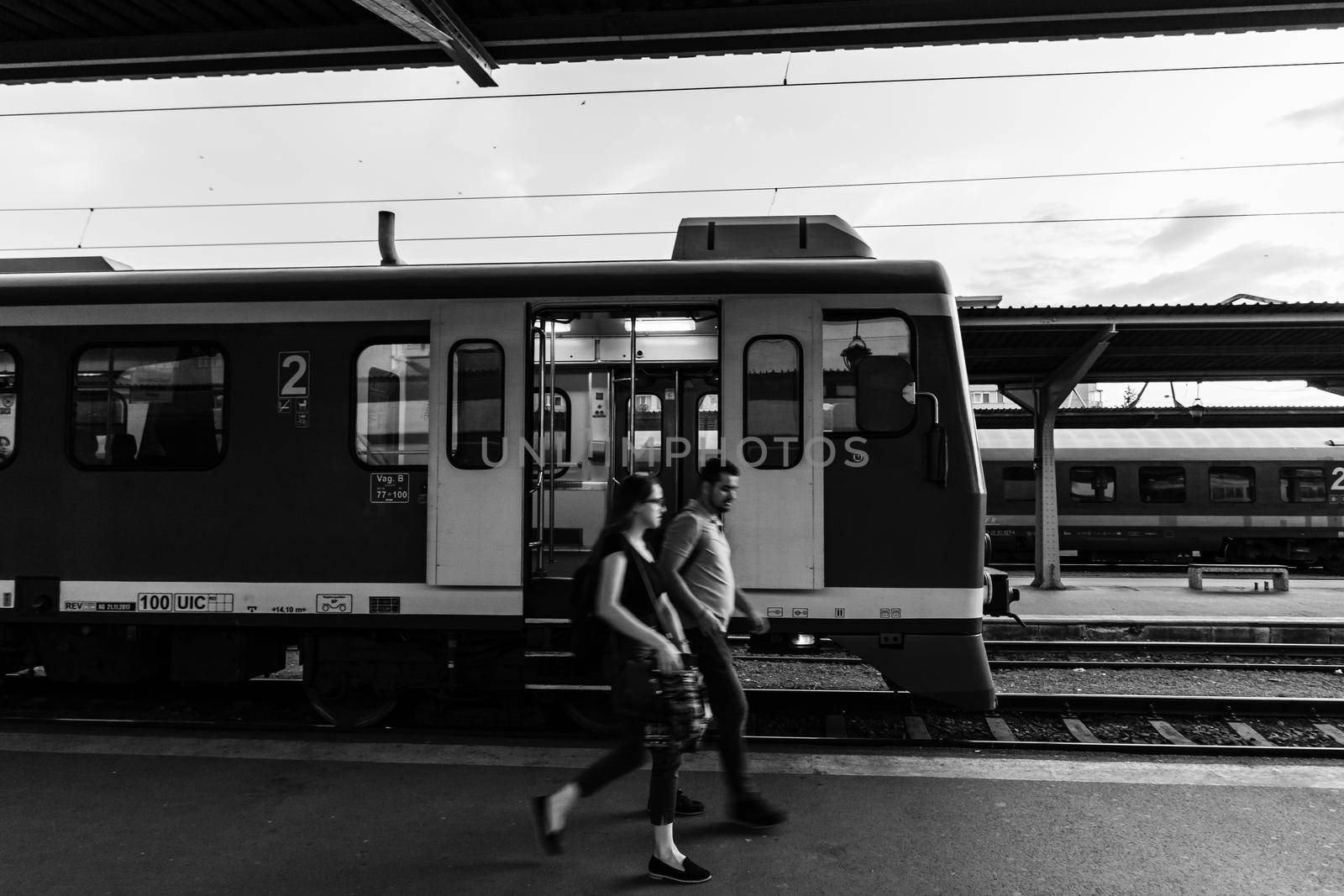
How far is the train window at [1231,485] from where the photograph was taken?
2048 centimetres

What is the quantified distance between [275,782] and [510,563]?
A: 184 centimetres

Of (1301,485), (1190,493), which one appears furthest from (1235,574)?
(1301,485)

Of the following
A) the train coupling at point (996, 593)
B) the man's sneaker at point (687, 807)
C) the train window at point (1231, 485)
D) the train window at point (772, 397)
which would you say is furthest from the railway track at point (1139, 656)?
the train window at point (1231, 485)

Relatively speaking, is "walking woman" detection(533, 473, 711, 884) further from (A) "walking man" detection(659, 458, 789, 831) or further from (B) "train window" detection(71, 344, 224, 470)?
(B) "train window" detection(71, 344, 224, 470)

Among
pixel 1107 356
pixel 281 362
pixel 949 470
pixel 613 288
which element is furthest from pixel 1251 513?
pixel 281 362

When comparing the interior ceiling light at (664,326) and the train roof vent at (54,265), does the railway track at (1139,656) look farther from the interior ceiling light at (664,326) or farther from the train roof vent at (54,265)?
the train roof vent at (54,265)

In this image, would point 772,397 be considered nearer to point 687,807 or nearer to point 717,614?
point 717,614

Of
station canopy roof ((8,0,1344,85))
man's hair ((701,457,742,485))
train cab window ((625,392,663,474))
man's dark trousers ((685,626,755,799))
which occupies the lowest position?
man's dark trousers ((685,626,755,799))

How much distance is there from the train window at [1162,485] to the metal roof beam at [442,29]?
60.9 feet

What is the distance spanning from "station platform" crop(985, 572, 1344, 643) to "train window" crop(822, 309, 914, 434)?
5.91 m

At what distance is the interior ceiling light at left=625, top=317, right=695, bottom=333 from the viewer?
713 centimetres

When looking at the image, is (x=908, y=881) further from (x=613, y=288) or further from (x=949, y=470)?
(x=613, y=288)

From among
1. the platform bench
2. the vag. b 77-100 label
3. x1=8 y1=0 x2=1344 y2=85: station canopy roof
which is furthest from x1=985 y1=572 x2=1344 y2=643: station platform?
the vag. b 77-100 label

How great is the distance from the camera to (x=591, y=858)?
4.20m
